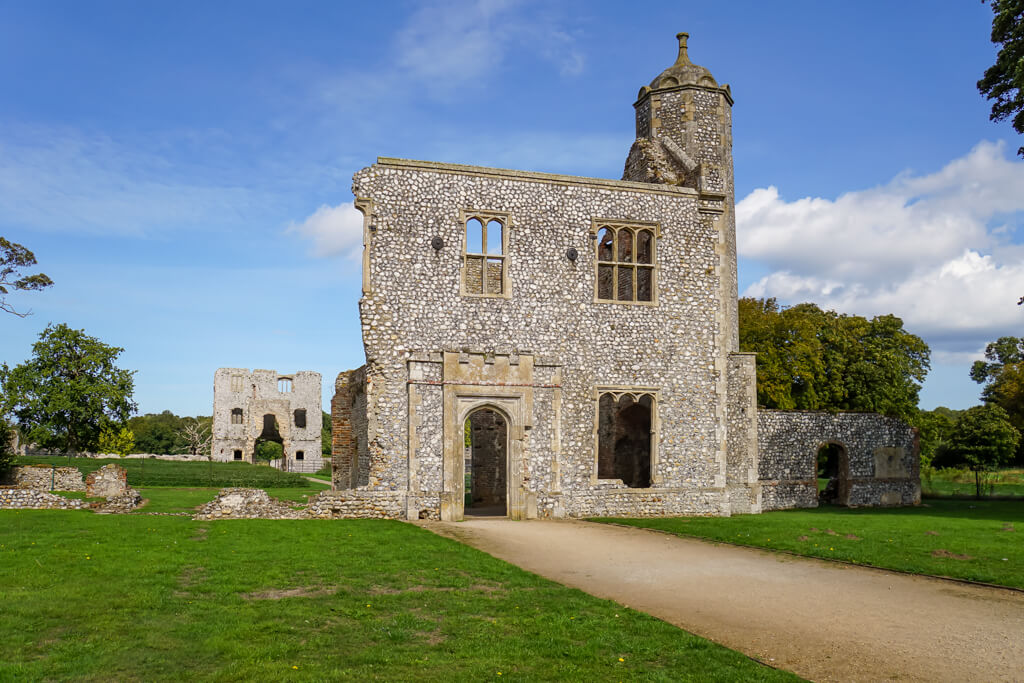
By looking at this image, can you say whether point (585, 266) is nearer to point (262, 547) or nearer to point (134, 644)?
point (262, 547)

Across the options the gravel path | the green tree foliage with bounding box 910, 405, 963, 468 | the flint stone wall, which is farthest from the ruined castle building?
the gravel path

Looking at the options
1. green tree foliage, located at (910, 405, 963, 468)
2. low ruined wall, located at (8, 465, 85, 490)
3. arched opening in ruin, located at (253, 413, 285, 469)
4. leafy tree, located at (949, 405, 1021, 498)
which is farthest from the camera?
arched opening in ruin, located at (253, 413, 285, 469)

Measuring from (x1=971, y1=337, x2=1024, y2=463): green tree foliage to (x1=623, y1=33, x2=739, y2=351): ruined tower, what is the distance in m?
18.4

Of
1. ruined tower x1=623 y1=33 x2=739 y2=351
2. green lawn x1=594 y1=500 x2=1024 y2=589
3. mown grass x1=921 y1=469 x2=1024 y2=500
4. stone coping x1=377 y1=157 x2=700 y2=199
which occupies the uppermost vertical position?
ruined tower x1=623 y1=33 x2=739 y2=351

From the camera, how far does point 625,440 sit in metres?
26.3

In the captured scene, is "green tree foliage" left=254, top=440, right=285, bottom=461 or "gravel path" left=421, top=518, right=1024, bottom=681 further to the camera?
"green tree foliage" left=254, top=440, right=285, bottom=461

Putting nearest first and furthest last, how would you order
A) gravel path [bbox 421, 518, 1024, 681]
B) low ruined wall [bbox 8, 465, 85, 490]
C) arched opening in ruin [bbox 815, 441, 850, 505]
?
gravel path [bbox 421, 518, 1024, 681] < arched opening in ruin [bbox 815, 441, 850, 505] < low ruined wall [bbox 8, 465, 85, 490]

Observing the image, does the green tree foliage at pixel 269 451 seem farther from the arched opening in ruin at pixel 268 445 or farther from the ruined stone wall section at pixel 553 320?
the ruined stone wall section at pixel 553 320

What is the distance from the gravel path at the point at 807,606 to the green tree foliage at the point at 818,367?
23.8 m

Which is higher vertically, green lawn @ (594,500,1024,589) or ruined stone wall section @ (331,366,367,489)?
ruined stone wall section @ (331,366,367,489)

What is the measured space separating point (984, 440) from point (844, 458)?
817cm

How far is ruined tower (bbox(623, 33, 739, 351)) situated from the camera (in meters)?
23.8

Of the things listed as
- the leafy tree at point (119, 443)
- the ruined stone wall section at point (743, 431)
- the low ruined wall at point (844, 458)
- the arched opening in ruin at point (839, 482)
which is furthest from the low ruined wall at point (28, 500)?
the leafy tree at point (119, 443)

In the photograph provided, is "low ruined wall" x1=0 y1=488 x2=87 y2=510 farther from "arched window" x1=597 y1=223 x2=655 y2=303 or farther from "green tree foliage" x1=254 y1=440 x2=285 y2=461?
"green tree foliage" x1=254 y1=440 x2=285 y2=461
